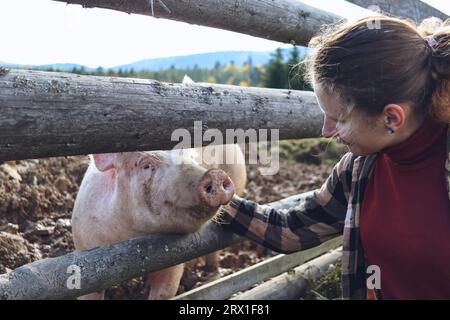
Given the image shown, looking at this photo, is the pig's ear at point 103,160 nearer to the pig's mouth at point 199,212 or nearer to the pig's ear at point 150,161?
the pig's ear at point 150,161

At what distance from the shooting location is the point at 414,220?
A: 1.89 m

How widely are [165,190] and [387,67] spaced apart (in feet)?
4.08

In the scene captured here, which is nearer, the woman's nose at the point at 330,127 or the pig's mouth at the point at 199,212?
the woman's nose at the point at 330,127

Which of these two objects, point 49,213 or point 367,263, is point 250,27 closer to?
point 367,263

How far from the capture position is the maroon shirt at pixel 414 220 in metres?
1.86

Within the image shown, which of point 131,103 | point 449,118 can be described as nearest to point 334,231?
point 449,118

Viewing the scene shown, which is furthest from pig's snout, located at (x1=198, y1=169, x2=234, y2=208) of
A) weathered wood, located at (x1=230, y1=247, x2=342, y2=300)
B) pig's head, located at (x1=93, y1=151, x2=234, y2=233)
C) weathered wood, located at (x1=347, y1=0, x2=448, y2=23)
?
weathered wood, located at (x1=347, y1=0, x2=448, y2=23)

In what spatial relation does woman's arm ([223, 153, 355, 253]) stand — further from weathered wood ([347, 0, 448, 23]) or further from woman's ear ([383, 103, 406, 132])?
weathered wood ([347, 0, 448, 23])

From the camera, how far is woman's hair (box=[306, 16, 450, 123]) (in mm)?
1771

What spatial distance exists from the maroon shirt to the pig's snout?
0.58 meters

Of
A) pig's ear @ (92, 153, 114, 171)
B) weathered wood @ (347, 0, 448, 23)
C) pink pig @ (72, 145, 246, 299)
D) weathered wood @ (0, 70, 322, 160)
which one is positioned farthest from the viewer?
weathered wood @ (347, 0, 448, 23)

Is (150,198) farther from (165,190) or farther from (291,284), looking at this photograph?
(291,284)

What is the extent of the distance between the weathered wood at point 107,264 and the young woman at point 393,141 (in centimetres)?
66

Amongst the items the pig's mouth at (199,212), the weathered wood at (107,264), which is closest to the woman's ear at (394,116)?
the pig's mouth at (199,212)
